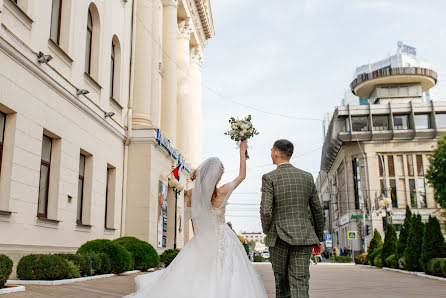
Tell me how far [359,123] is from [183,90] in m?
44.0

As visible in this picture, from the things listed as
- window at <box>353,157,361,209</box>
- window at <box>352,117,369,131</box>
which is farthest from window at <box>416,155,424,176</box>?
window at <box>352,117,369,131</box>

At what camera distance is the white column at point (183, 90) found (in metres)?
35.2

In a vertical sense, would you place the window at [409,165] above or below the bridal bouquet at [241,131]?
above

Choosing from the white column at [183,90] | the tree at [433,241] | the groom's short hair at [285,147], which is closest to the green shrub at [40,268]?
the groom's short hair at [285,147]

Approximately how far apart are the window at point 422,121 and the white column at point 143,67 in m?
56.7

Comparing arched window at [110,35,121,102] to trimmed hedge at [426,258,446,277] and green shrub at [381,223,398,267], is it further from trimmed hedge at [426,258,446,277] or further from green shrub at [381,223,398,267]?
green shrub at [381,223,398,267]

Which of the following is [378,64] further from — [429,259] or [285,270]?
[285,270]

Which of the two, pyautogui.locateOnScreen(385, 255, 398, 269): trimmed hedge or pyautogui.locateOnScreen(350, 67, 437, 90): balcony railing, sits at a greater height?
pyautogui.locateOnScreen(350, 67, 437, 90): balcony railing

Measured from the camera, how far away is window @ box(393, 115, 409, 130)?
7112cm

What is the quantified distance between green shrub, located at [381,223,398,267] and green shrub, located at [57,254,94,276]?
720 inches

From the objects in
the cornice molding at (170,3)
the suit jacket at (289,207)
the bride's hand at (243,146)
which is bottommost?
the suit jacket at (289,207)

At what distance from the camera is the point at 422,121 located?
70.6 metres

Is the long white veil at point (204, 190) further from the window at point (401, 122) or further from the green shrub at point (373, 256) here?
the window at point (401, 122)

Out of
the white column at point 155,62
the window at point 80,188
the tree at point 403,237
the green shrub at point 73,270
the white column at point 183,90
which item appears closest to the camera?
the green shrub at point 73,270
